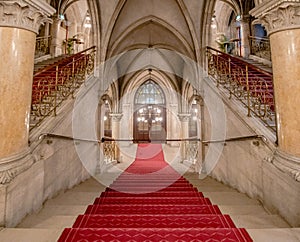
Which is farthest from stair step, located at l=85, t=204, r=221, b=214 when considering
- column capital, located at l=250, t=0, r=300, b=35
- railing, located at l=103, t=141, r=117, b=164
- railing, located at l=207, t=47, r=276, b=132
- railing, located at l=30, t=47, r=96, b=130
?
railing, located at l=103, t=141, r=117, b=164

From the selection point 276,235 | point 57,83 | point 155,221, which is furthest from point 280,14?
point 57,83

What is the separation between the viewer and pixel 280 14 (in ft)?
9.32

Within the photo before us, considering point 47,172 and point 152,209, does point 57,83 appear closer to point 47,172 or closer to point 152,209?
point 47,172

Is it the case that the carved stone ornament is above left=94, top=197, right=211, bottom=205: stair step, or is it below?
above

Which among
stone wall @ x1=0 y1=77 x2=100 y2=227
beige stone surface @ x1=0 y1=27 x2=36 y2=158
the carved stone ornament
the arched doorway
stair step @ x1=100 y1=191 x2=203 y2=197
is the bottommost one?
stair step @ x1=100 y1=191 x2=203 y2=197

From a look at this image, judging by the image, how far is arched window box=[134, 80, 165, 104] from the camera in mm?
19719

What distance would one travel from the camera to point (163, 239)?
2.05 m

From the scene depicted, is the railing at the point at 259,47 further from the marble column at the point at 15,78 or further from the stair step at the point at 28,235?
the stair step at the point at 28,235

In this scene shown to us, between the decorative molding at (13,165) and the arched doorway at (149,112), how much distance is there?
16823 millimetres

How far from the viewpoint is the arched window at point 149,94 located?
19719 mm

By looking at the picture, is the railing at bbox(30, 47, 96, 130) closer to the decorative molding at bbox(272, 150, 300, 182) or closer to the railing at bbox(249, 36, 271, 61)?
the decorative molding at bbox(272, 150, 300, 182)

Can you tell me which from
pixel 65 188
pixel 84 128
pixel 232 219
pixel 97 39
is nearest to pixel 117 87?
pixel 97 39

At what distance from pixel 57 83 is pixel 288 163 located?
14.9 feet

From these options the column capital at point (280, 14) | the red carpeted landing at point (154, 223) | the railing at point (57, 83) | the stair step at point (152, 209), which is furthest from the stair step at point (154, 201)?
the column capital at point (280, 14)
